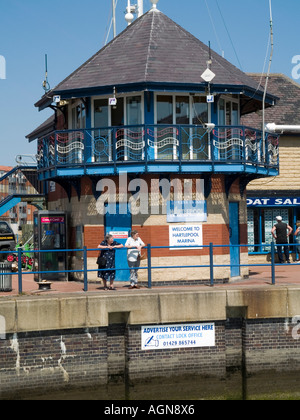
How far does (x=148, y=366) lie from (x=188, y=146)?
271 inches

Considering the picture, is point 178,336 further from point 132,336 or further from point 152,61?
point 152,61

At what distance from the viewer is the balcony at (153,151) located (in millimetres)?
19422

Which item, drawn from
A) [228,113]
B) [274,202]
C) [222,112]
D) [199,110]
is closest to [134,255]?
[199,110]

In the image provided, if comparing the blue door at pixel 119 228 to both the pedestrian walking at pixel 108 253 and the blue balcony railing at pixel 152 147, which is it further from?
the pedestrian walking at pixel 108 253

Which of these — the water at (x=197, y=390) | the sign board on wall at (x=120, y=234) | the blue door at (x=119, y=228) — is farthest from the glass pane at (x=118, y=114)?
the water at (x=197, y=390)

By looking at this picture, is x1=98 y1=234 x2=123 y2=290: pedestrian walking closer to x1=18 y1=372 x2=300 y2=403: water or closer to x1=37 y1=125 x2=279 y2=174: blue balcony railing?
x1=37 y1=125 x2=279 y2=174: blue balcony railing

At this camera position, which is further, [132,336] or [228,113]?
[228,113]

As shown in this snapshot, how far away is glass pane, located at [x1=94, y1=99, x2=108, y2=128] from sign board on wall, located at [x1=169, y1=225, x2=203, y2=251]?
383 centimetres

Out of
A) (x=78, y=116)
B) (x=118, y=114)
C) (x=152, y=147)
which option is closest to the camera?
(x=152, y=147)

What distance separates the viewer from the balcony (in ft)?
63.7

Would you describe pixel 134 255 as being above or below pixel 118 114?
below

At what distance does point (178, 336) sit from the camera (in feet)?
54.6

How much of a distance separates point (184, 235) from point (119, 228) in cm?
193

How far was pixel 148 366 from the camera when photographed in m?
16.5
